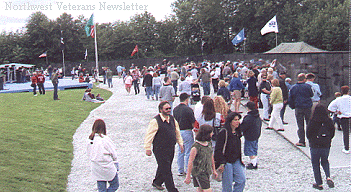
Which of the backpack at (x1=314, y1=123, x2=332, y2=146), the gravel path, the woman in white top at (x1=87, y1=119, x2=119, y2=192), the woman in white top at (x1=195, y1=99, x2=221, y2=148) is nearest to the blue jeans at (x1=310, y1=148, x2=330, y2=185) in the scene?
the backpack at (x1=314, y1=123, x2=332, y2=146)

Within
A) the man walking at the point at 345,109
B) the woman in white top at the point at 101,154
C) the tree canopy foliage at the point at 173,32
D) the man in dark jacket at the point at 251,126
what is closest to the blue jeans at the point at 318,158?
the man in dark jacket at the point at 251,126

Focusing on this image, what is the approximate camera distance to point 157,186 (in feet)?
24.4

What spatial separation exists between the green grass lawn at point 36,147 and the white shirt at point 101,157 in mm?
1923

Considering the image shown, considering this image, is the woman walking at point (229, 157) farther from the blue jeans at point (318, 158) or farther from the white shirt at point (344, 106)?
the white shirt at point (344, 106)

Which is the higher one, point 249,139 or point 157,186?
point 249,139

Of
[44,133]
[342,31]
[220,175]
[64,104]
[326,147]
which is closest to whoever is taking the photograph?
[220,175]

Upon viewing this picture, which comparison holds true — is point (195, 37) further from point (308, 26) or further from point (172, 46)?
point (308, 26)

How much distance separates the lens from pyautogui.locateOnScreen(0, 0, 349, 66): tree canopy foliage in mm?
56188

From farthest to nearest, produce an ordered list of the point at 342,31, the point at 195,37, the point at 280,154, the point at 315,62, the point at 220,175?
the point at 195,37 → the point at 342,31 → the point at 315,62 → the point at 280,154 → the point at 220,175

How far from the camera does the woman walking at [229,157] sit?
241 inches

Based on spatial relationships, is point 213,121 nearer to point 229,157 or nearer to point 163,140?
point 163,140

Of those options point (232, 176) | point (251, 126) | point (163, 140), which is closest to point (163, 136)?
point (163, 140)

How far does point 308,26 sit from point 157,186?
46.9 meters

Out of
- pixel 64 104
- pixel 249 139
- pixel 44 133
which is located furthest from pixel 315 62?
pixel 64 104
